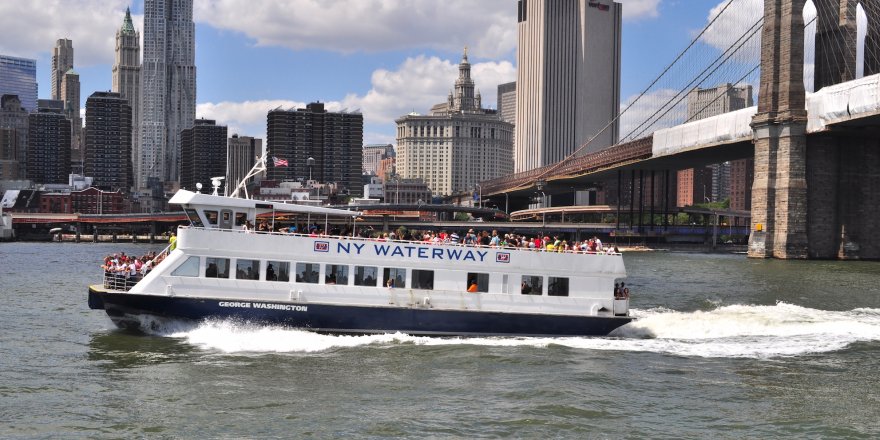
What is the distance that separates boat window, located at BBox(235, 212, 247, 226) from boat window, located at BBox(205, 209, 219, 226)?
0.59 m

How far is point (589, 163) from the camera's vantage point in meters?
123

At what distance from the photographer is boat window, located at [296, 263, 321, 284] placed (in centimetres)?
2431

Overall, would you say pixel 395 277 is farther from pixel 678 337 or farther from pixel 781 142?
pixel 781 142

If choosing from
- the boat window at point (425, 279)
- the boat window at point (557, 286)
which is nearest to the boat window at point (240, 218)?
the boat window at point (425, 279)

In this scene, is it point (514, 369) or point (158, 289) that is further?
point (158, 289)

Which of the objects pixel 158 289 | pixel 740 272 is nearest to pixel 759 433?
pixel 158 289

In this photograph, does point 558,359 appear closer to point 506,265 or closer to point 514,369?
point 514,369

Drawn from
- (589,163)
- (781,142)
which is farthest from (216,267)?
(589,163)

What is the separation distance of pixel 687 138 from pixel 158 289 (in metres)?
76.2

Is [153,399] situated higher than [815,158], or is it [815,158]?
[815,158]

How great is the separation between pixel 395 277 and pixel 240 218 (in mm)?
4585

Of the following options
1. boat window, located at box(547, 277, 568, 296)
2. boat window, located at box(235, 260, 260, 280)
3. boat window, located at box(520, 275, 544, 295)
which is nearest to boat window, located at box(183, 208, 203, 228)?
boat window, located at box(235, 260, 260, 280)

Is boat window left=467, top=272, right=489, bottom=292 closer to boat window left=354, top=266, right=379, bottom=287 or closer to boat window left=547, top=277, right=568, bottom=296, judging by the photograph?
boat window left=547, top=277, right=568, bottom=296

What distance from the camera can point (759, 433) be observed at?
16.9 m
